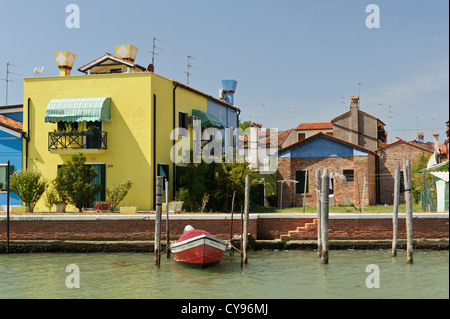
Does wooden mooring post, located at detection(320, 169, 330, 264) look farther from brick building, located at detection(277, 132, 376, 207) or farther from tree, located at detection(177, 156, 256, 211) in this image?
brick building, located at detection(277, 132, 376, 207)

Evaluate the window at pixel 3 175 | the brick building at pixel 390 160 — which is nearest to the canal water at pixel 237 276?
the window at pixel 3 175

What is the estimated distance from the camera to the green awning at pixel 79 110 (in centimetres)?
2386

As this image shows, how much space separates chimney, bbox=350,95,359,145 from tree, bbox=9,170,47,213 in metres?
22.3

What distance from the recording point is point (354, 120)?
39281 millimetres

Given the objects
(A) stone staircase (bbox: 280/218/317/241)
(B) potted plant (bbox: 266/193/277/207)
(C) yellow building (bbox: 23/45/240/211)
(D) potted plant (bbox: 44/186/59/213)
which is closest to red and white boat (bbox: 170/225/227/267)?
(A) stone staircase (bbox: 280/218/317/241)

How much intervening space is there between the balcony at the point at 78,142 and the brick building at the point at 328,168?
34.4 feet

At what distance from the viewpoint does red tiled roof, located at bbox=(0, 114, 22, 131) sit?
2554 cm

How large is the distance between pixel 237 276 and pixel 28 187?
1099 centimetres

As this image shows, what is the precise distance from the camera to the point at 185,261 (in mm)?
17453

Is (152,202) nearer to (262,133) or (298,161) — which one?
(298,161)

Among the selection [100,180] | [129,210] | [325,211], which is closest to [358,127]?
[100,180]

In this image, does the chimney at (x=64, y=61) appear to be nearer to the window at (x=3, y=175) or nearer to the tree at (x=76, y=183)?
the window at (x=3, y=175)

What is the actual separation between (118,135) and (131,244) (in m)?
5.90
